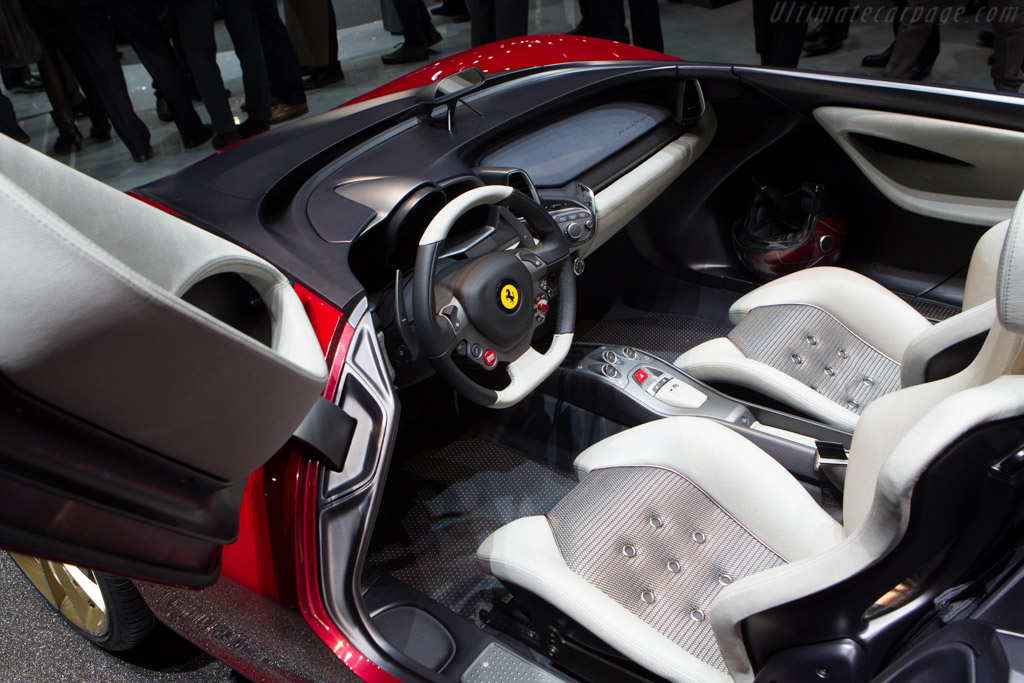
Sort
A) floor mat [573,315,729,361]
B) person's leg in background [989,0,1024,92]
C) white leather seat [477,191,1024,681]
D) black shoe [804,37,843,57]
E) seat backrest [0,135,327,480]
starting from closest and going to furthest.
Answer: seat backrest [0,135,327,480] < white leather seat [477,191,1024,681] < floor mat [573,315,729,361] < person's leg in background [989,0,1024,92] < black shoe [804,37,843,57]

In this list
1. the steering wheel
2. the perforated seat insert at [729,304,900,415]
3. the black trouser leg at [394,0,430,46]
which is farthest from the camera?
the black trouser leg at [394,0,430,46]

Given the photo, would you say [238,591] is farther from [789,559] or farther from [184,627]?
[789,559]

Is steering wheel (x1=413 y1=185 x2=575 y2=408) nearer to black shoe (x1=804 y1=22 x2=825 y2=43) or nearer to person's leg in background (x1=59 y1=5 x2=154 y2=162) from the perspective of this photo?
person's leg in background (x1=59 y1=5 x2=154 y2=162)

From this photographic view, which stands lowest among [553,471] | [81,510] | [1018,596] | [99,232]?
[553,471]

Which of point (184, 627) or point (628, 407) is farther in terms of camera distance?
point (628, 407)

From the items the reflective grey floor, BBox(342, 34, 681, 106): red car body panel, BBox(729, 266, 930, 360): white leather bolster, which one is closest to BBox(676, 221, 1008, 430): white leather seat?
BBox(729, 266, 930, 360): white leather bolster

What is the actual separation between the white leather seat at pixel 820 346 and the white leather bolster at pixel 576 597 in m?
0.63

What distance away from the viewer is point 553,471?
74.4 inches

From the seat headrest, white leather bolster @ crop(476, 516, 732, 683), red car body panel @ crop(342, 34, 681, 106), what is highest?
red car body panel @ crop(342, 34, 681, 106)

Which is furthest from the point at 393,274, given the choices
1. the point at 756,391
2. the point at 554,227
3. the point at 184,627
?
the point at 756,391

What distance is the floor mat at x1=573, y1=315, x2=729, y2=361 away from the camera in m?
2.21

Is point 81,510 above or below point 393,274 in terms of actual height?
above

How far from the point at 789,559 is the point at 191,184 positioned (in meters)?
1.37

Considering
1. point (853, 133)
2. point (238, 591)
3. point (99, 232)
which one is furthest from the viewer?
point (853, 133)
